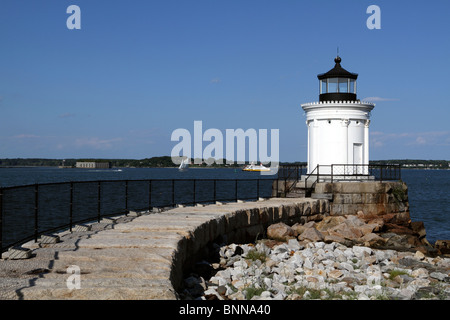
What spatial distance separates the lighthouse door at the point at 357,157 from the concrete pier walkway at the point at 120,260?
10.6 metres

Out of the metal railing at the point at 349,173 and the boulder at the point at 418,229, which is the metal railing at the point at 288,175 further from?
the boulder at the point at 418,229

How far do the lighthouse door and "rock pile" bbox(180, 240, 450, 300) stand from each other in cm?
817

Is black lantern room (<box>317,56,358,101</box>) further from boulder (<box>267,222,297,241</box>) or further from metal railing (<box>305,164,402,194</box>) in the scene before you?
boulder (<box>267,222,297,241</box>)

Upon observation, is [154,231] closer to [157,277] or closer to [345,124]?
[157,277]

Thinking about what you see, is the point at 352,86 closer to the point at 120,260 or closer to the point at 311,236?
the point at 311,236

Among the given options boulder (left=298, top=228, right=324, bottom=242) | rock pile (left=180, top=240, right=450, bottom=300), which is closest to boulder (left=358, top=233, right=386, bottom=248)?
boulder (left=298, top=228, right=324, bottom=242)

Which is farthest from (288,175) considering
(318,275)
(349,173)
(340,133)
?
(318,275)

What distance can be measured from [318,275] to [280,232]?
5534mm

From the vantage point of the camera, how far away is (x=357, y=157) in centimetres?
2403

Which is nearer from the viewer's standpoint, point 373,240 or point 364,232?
point 373,240

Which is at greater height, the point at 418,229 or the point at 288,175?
the point at 288,175

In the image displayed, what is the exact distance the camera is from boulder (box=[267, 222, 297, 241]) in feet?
56.6

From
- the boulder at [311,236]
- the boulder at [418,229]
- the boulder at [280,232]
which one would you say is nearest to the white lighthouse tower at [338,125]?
the boulder at [418,229]
